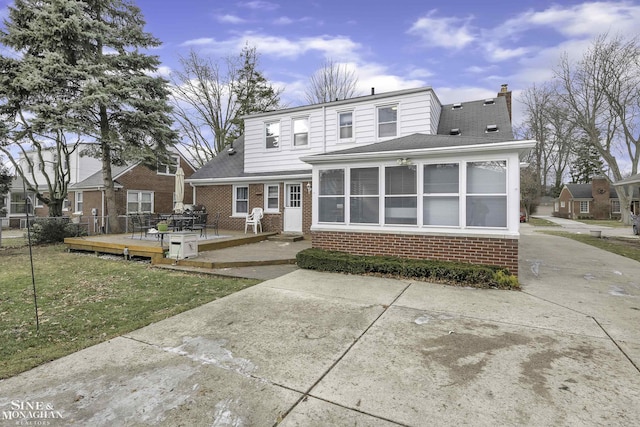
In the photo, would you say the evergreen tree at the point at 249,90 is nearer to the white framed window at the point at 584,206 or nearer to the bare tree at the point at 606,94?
the bare tree at the point at 606,94

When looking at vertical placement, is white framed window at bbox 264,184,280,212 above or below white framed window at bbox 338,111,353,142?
below

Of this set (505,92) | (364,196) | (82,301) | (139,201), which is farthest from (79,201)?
(505,92)

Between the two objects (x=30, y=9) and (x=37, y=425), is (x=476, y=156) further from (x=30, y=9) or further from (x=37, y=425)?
(x=30, y=9)

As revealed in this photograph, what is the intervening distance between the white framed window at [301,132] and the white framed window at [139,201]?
39.7 feet

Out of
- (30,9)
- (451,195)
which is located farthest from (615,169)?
(30,9)

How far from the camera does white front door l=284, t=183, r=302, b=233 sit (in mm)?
12748

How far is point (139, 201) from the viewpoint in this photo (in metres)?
19.4

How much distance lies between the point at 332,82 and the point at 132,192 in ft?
55.1

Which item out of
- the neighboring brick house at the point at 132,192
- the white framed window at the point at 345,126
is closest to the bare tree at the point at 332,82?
the neighboring brick house at the point at 132,192

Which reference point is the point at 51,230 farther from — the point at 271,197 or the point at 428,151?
the point at 428,151

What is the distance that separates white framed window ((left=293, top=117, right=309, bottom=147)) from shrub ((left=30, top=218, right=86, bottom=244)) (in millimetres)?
10234

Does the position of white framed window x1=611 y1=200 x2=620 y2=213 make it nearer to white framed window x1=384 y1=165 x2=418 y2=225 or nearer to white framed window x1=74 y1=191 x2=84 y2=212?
white framed window x1=384 y1=165 x2=418 y2=225

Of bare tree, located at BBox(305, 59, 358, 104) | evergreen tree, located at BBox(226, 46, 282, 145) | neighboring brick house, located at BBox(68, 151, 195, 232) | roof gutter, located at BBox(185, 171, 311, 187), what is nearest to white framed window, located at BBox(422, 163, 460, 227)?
roof gutter, located at BBox(185, 171, 311, 187)

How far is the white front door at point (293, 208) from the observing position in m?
12.7
